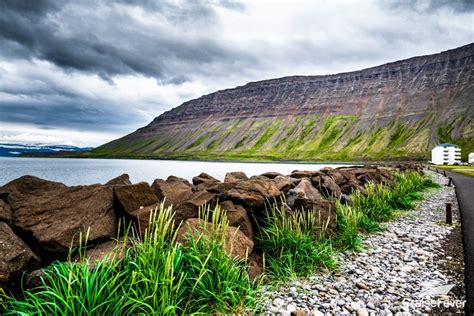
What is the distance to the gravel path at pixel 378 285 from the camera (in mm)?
6856

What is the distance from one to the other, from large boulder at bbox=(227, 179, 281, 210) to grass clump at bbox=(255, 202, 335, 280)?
0.69m

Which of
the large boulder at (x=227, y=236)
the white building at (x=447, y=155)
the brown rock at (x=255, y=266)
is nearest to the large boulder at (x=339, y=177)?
the brown rock at (x=255, y=266)

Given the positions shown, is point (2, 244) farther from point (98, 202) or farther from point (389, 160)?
point (389, 160)

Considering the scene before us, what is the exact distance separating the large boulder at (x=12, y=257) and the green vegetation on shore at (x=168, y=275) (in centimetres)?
37

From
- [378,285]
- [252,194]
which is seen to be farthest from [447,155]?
[378,285]

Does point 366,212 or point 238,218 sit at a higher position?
point 238,218

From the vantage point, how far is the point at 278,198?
12.0 meters

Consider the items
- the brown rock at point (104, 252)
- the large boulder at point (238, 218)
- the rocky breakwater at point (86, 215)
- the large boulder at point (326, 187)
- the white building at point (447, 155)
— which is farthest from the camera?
the white building at point (447, 155)

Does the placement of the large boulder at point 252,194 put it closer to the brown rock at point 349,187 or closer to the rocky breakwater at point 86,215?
the rocky breakwater at point 86,215

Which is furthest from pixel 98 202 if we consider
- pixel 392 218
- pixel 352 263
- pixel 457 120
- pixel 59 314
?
pixel 457 120

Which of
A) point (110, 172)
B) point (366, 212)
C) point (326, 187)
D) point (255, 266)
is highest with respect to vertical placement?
point (326, 187)

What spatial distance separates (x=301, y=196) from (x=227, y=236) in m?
5.15

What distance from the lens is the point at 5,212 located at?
23.0 feet

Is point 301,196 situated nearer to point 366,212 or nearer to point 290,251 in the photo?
point 290,251
